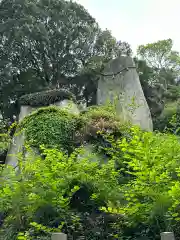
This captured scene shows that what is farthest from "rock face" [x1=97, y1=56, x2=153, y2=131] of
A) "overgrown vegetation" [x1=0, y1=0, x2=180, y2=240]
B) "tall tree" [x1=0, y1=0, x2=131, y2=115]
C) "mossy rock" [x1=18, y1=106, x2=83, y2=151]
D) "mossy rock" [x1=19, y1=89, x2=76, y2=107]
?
"mossy rock" [x1=18, y1=106, x2=83, y2=151]

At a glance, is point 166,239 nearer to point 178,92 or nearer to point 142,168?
point 142,168

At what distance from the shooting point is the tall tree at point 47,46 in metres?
18.6

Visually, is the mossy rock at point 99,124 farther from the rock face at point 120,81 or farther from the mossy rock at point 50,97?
the rock face at point 120,81

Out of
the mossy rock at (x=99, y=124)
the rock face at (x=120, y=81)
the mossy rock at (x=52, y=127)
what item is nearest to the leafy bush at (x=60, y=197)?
the mossy rock at (x=99, y=124)

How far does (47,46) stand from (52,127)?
12250mm

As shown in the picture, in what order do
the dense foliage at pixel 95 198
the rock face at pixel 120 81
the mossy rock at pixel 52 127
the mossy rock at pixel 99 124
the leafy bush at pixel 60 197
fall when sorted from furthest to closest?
the rock face at pixel 120 81 < the mossy rock at pixel 52 127 < the mossy rock at pixel 99 124 < the leafy bush at pixel 60 197 < the dense foliage at pixel 95 198

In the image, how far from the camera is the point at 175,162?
4.10 meters

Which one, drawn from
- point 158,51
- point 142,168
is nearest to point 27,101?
point 142,168

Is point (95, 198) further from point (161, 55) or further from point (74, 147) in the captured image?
point (161, 55)

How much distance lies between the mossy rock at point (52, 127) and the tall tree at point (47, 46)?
9.81 meters

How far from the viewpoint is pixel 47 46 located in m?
19.4

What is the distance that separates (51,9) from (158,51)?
24.9ft

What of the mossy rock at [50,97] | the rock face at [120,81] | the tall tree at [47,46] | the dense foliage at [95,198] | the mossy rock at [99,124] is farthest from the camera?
the tall tree at [47,46]

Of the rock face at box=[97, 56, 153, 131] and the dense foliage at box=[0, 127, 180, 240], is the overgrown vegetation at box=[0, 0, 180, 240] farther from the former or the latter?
the rock face at box=[97, 56, 153, 131]
